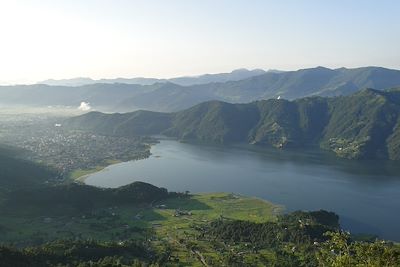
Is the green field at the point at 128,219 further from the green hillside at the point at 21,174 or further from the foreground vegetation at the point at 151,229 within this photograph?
the green hillside at the point at 21,174

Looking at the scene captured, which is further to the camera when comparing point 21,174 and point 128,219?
point 21,174

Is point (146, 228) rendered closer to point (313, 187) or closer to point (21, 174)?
point (21, 174)

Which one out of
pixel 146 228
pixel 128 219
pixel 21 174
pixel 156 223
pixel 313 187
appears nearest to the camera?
pixel 146 228

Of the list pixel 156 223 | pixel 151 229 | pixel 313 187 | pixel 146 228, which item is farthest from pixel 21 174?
pixel 313 187

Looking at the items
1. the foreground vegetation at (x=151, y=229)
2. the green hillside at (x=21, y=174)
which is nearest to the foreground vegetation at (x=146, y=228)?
the foreground vegetation at (x=151, y=229)

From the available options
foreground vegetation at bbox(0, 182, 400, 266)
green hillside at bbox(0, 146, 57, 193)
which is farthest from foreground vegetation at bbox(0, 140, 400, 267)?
green hillside at bbox(0, 146, 57, 193)

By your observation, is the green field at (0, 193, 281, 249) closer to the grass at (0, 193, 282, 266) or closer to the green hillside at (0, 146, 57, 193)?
the grass at (0, 193, 282, 266)

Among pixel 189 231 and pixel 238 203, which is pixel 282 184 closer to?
pixel 238 203

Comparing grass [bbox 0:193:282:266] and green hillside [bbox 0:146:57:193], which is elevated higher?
green hillside [bbox 0:146:57:193]

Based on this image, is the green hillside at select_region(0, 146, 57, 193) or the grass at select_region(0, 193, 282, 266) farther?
the green hillside at select_region(0, 146, 57, 193)

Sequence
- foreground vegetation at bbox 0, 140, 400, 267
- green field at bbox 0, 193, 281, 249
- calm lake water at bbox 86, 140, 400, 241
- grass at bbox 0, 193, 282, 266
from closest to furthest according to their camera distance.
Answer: foreground vegetation at bbox 0, 140, 400, 267 → grass at bbox 0, 193, 282, 266 → green field at bbox 0, 193, 281, 249 → calm lake water at bbox 86, 140, 400, 241

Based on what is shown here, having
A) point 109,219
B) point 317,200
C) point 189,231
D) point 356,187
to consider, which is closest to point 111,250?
point 189,231
